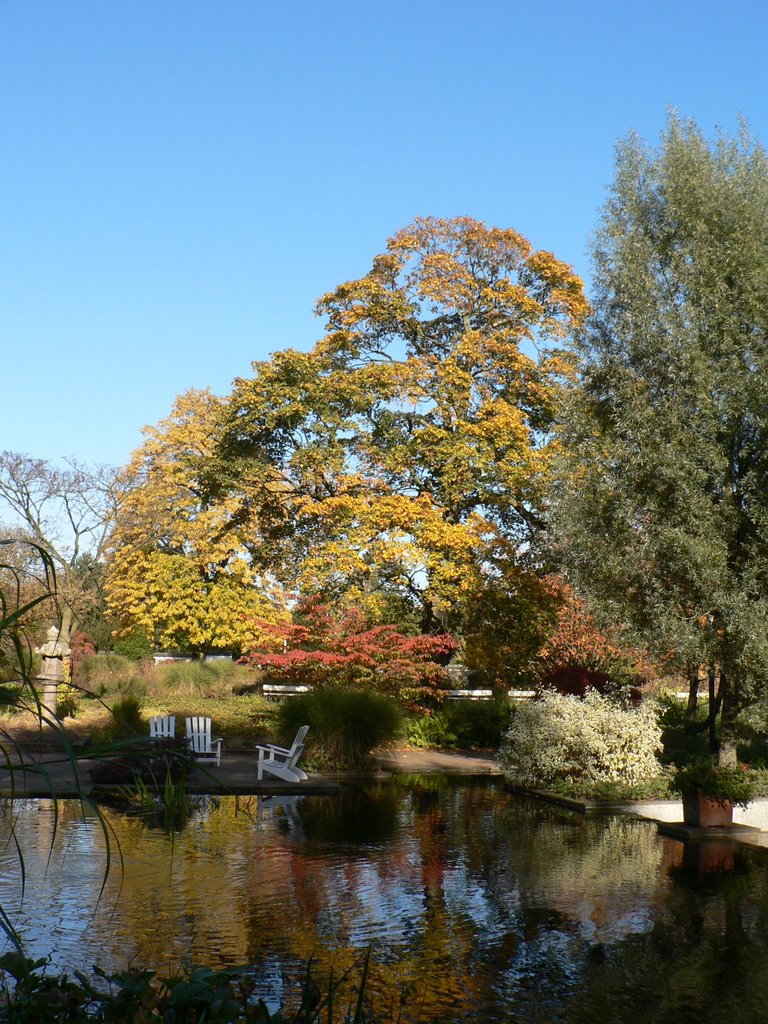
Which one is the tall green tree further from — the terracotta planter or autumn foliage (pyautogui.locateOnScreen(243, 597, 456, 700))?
autumn foliage (pyautogui.locateOnScreen(243, 597, 456, 700))

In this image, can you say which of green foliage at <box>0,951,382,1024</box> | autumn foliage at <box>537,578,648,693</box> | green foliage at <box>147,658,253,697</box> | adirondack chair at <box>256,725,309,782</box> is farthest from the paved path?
green foliage at <box>0,951,382,1024</box>

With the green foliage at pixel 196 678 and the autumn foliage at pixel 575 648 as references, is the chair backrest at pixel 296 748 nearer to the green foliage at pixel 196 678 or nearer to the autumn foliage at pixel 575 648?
the autumn foliage at pixel 575 648

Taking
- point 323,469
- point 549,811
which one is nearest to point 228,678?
point 323,469

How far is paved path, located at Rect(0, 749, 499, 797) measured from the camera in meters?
15.3

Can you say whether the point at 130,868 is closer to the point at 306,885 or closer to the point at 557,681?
the point at 306,885

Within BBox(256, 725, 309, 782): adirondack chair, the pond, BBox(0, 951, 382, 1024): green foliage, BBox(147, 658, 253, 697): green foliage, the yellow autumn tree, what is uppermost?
the yellow autumn tree

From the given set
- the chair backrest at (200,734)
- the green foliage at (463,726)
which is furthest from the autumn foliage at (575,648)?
the chair backrest at (200,734)

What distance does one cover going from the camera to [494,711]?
78.8 ft

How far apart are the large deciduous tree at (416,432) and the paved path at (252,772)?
405 cm

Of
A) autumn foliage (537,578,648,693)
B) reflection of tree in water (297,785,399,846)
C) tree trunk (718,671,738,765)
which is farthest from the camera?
autumn foliage (537,578,648,693)

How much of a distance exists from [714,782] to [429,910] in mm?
5469

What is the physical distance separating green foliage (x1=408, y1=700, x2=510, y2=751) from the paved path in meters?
0.78

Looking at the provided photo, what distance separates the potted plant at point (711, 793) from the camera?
A: 12.3 m

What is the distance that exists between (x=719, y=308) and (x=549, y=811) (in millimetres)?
7170
